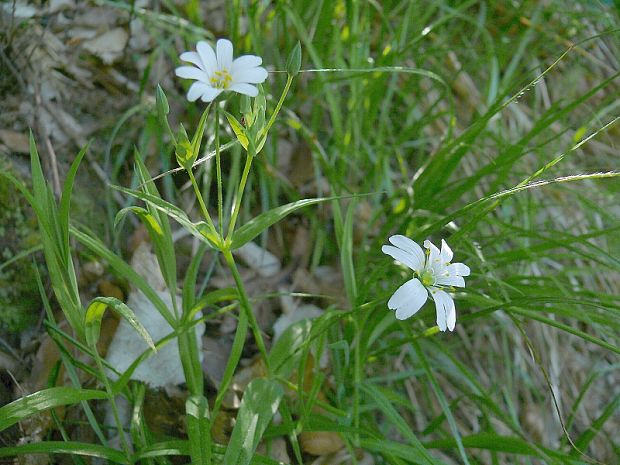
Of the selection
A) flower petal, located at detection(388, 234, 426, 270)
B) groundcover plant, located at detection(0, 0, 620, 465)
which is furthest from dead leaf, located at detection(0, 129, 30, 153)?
flower petal, located at detection(388, 234, 426, 270)

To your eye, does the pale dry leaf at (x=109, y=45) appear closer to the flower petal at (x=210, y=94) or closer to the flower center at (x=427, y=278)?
the flower petal at (x=210, y=94)

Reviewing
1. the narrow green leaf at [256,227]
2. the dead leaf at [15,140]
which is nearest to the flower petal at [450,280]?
the narrow green leaf at [256,227]

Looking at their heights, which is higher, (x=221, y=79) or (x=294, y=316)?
(x=221, y=79)

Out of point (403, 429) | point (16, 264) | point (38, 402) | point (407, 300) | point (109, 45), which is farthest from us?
point (109, 45)

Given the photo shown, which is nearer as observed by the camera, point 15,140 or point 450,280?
point 450,280

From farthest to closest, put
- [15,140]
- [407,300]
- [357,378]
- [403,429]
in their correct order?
[15,140], [357,378], [403,429], [407,300]

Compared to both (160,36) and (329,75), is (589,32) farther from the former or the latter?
(160,36)

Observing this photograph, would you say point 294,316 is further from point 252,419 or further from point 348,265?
point 252,419

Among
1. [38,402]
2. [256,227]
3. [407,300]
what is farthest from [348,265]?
[38,402]
